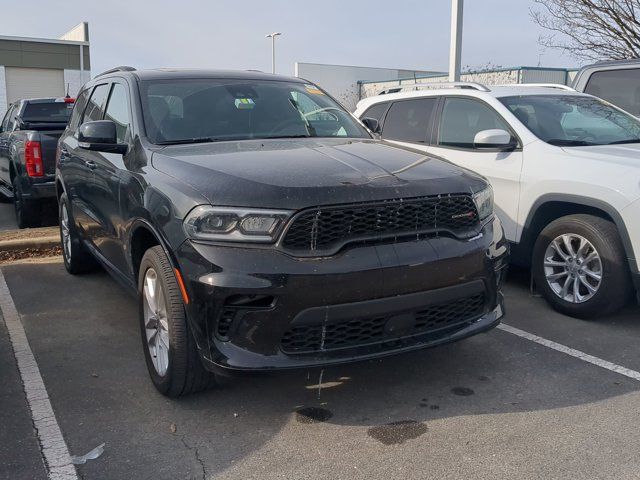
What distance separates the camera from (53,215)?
8953 mm

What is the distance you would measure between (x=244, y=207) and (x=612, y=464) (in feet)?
6.72

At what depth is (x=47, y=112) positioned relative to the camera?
10266 mm

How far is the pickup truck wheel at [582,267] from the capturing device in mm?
4680

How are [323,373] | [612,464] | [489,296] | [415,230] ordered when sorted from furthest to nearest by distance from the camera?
[323,373] < [489,296] < [415,230] < [612,464]

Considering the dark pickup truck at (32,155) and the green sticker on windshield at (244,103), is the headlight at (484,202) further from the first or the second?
the dark pickup truck at (32,155)

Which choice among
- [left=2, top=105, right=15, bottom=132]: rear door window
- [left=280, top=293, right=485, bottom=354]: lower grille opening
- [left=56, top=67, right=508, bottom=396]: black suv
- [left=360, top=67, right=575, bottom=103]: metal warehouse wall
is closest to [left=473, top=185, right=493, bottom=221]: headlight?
[left=56, top=67, right=508, bottom=396]: black suv

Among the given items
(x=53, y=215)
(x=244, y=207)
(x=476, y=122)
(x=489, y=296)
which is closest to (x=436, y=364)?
(x=489, y=296)

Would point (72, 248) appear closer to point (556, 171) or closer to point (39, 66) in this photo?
point (556, 171)

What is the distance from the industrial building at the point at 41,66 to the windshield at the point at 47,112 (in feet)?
79.8

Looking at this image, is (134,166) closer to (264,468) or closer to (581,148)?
(264,468)

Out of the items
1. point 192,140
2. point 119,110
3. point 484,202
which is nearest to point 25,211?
point 119,110

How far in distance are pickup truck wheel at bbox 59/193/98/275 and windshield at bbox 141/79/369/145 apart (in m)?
2.01

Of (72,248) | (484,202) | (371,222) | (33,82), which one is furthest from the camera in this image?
(33,82)

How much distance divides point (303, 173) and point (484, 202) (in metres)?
1.10
